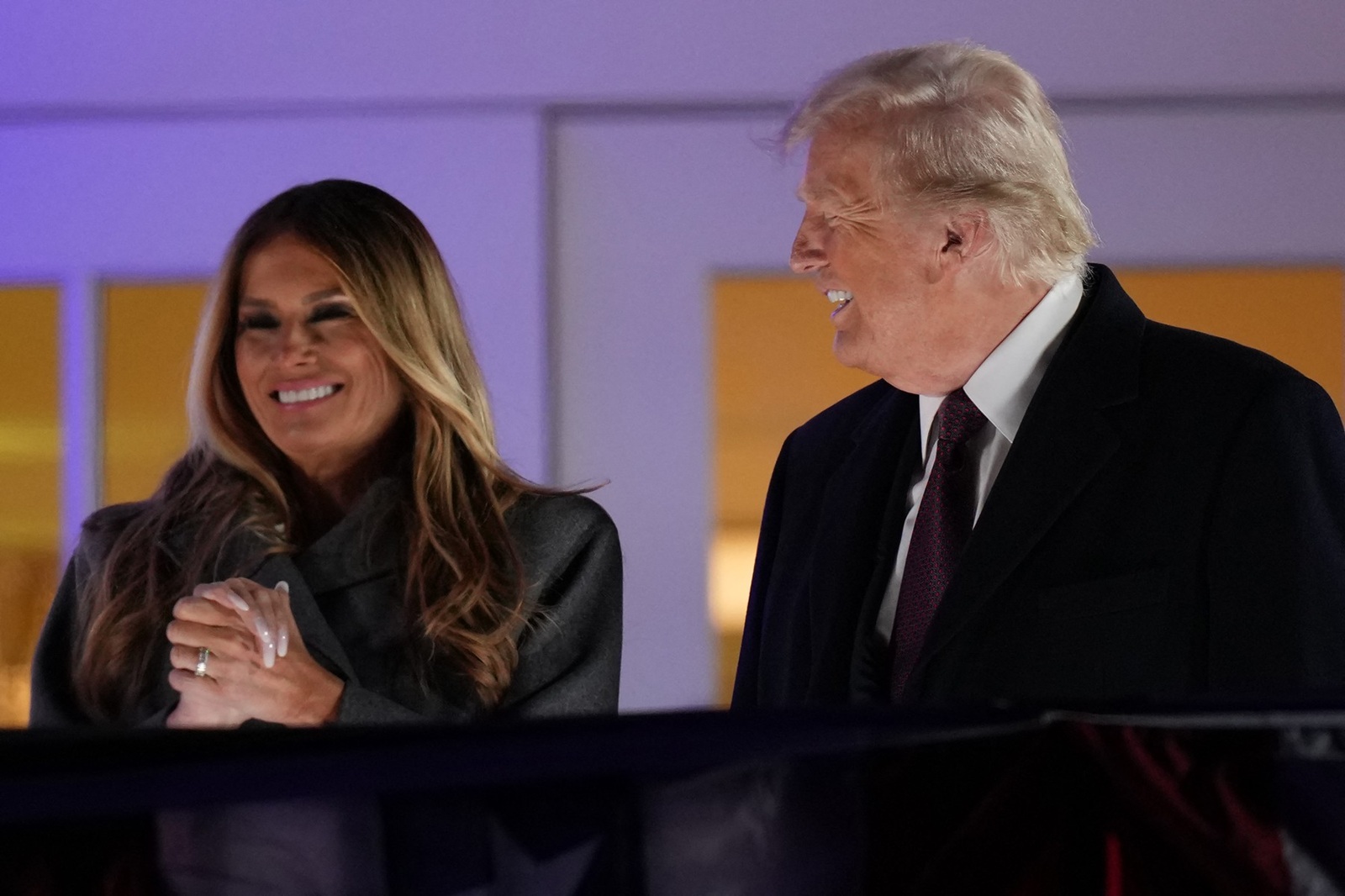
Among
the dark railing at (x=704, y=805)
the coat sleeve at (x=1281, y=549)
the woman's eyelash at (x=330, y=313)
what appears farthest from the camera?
the woman's eyelash at (x=330, y=313)

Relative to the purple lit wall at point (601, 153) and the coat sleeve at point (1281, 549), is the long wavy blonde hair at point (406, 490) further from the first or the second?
the purple lit wall at point (601, 153)

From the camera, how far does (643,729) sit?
1.66 ft

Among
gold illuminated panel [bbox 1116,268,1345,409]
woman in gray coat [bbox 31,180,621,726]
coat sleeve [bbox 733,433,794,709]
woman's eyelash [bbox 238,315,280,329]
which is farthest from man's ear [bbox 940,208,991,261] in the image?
gold illuminated panel [bbox 1116,268,1345,409]

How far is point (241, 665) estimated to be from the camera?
127cm

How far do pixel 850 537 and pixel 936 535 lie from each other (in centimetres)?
11

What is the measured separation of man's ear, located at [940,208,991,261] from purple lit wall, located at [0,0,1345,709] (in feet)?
3.37

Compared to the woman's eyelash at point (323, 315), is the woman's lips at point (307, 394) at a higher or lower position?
lower

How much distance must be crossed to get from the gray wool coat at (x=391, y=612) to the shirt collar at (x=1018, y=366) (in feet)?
1.28

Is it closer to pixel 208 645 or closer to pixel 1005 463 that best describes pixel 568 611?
pixel 208 645

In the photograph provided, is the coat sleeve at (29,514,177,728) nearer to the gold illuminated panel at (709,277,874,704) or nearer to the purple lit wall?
the purple lit wall

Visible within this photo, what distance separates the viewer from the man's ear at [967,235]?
54.0 inches

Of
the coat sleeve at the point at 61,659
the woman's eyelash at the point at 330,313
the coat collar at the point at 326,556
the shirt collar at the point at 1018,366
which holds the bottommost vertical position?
the coat sleeve at the point at 61,659

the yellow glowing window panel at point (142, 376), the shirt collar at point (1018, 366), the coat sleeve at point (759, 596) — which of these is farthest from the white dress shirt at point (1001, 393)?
the yellow glowing window panel at point (142, 376)

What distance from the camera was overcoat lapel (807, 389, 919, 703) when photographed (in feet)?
4.27
